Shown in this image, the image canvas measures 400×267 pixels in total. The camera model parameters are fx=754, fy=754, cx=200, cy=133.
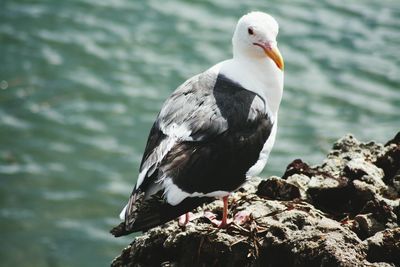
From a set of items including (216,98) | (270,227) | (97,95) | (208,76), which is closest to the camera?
(270,227)

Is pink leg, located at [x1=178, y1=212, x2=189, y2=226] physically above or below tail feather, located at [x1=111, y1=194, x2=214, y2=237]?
above

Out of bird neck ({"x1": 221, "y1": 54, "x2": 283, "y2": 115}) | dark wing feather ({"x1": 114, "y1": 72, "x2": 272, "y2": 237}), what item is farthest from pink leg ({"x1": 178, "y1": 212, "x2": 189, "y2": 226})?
bird neck ({"x1": 221, "y1": 54, "x2": 283, "y2": 115})

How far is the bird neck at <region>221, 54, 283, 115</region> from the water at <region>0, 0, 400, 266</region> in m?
3.41

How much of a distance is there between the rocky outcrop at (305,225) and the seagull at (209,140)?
0.18 metres

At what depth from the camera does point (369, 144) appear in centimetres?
546

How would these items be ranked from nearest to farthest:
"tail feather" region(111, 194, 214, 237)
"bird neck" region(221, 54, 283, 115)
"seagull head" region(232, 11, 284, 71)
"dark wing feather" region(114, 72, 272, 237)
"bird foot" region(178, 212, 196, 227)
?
"tail feather" region(111, 194, 214, 237), "dark wing feather" region(114, 72, 272, 237), "bird foot" region(178, 212, 196, 227), "bird neck" region(221, 54, 283, 115), "seagull head" region(232, 11, 284, 71)

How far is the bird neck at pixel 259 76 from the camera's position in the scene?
5039 millimetres

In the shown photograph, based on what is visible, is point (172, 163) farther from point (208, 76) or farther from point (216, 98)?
point (208, 76)

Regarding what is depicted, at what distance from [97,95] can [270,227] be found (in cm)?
600

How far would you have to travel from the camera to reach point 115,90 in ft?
32.0

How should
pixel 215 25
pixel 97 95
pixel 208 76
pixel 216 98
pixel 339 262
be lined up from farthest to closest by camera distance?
pixel 215 25
pixel 97 95
pixel 208 76
pixel 216 98
pixel 339 262

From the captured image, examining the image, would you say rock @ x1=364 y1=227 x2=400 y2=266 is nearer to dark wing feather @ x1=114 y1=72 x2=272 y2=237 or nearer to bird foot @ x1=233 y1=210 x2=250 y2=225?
bird foot @ x1=233 y1=210 x2=250 y2=225

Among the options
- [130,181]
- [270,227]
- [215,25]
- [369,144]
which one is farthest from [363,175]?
[215,25]

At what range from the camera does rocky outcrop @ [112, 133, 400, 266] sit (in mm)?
3857
